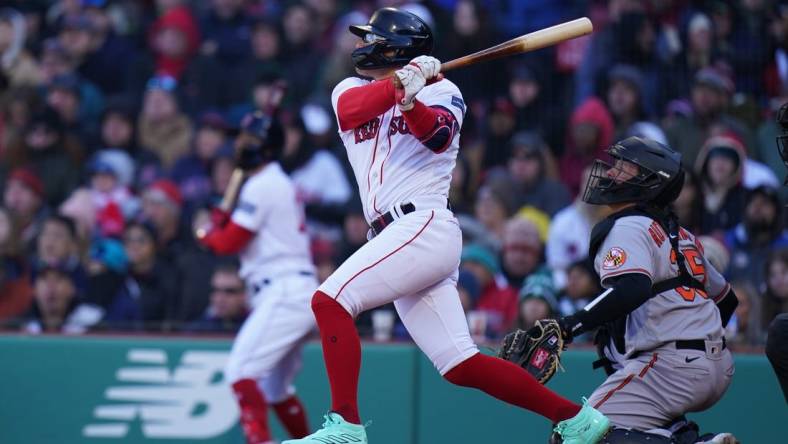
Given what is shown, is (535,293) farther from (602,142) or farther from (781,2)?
(781,2)

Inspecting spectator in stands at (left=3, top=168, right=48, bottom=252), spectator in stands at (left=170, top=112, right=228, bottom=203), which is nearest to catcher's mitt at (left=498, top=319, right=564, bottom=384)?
spectator in stands at (left=170, top=112, right=228, bottom=203)

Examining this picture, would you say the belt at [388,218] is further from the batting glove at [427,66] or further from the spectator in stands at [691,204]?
the spectator in stands at [691,204]

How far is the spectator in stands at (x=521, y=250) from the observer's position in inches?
336

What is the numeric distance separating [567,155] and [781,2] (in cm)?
190

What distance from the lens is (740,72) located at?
925 cm

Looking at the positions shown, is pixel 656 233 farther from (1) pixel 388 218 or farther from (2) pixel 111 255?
(2) pixel 111 255

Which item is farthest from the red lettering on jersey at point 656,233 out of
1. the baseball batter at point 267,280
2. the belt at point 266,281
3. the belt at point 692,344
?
the belt at point 266,281

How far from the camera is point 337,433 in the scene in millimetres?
4863

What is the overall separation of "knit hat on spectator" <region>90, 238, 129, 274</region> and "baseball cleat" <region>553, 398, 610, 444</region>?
16.3 feet

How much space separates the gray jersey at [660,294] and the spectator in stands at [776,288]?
222cm

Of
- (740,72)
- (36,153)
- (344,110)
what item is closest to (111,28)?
(36,153)

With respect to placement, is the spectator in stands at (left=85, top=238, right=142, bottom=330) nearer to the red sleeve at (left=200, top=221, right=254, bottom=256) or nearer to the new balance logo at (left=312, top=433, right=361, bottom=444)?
the red sleeve at (left=200, top=221, right=254, bottom=256)

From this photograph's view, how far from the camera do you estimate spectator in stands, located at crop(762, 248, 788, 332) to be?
7344 millimetres

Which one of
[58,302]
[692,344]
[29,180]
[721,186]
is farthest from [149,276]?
[692,344]
